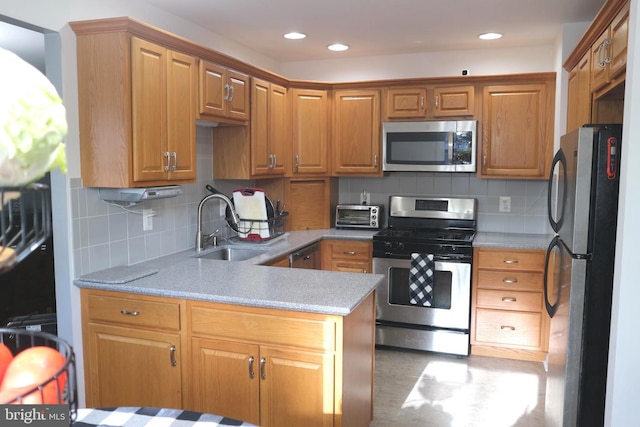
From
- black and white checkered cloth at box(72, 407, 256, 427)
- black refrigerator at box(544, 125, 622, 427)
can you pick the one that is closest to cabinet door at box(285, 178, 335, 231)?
black refrigerator at box(544, 125, 622, 427)

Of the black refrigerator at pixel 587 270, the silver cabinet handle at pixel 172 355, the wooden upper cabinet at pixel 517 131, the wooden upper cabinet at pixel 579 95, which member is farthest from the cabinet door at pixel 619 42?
the silver cabinet handle at pixel 172 355

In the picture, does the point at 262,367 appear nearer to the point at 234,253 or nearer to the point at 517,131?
the point at 234,253

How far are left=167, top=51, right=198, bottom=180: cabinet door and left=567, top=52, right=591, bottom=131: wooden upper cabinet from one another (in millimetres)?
2210

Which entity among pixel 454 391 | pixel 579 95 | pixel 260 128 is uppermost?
pixel 579 95

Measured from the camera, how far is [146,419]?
1247mm

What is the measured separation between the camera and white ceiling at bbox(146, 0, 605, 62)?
315cm

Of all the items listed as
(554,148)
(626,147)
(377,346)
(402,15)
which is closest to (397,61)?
(402,15)

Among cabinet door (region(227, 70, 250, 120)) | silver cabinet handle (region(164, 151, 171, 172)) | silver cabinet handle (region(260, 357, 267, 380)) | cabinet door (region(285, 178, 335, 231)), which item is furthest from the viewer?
cabinet door (region(285, 178, 335, 231))

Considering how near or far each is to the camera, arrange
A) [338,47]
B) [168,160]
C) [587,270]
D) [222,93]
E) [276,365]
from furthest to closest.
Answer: [338,47] < [222,93] < [168,160] < [276,365] < [587,270]

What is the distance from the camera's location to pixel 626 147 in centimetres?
188

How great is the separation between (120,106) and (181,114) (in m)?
0.43

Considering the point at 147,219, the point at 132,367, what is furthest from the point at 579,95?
the point at 132,367

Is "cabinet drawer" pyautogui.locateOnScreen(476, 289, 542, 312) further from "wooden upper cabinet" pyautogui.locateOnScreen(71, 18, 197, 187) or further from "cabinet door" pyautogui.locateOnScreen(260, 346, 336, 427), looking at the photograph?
A: "wooden upper cabinet" pyautogui.locateOnScreen(71, 18, 197, 187)

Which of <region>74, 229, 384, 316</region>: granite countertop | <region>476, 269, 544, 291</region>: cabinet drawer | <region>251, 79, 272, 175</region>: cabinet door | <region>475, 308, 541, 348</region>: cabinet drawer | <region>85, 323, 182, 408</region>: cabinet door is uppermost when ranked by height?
<region>251, 79, 272, 175</region>: cabinet door
